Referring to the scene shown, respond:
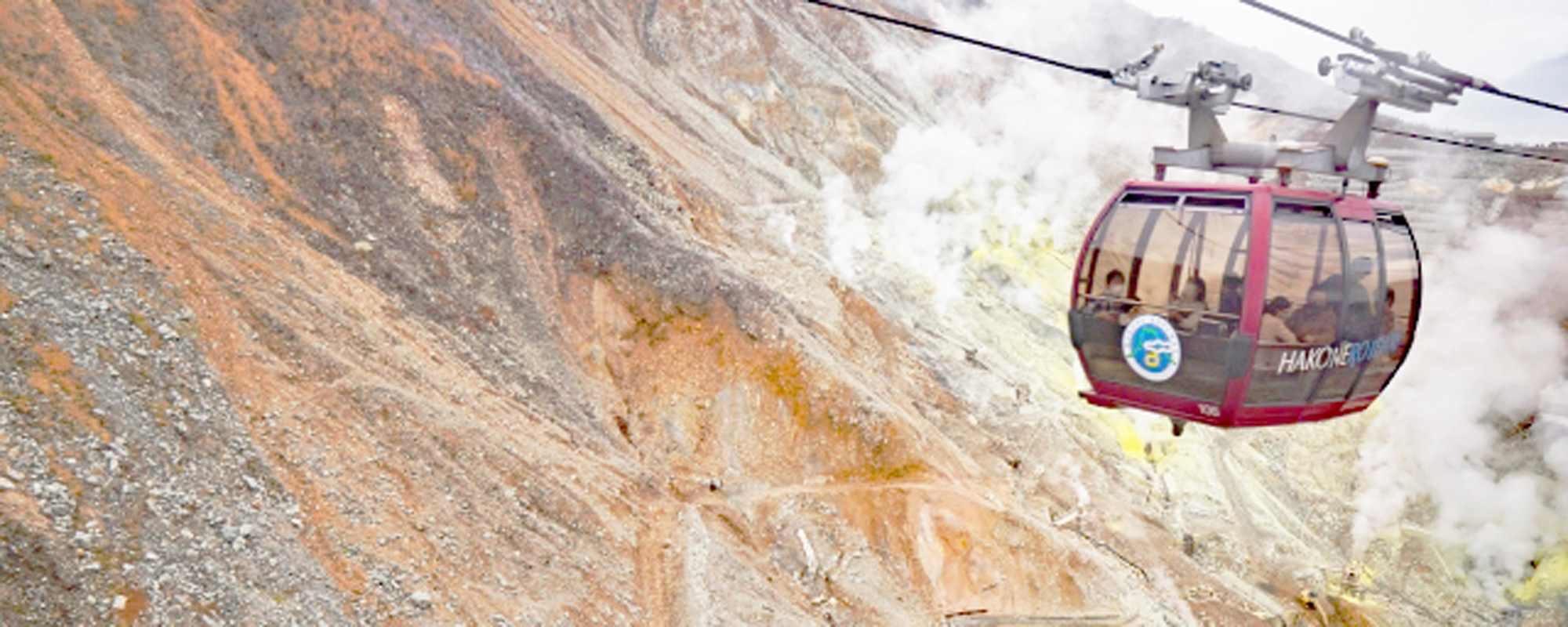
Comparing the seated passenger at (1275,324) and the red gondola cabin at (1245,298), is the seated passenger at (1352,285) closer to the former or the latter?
the red gondola cabin at (1245,298)

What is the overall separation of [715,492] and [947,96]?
80.0 feet

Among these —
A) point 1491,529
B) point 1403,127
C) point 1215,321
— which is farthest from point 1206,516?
point 1403,127

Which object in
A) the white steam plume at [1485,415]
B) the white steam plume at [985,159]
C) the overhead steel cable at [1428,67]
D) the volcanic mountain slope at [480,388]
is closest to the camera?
the overhead steel cable at [1428,67]

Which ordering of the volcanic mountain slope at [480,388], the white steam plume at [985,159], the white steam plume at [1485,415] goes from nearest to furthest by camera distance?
the volcanic mountain slope at [480,388] < the white steam plume at [1485,415] < the white steam plume at [985,159]

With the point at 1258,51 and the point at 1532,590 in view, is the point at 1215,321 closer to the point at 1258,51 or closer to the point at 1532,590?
the point at 1532,590

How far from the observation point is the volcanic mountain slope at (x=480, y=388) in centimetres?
775

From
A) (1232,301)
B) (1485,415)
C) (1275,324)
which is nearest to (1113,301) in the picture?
(1232,301)

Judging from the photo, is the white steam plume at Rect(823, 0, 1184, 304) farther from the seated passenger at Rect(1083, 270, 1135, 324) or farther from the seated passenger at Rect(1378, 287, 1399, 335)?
the seated passenger at Rect(1378, 287, 1399, 335)

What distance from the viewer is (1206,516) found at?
18.0 m

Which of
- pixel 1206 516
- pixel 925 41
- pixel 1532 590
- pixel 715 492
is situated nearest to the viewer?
pixel 715 492

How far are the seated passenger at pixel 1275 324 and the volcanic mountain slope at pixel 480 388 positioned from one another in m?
7.11

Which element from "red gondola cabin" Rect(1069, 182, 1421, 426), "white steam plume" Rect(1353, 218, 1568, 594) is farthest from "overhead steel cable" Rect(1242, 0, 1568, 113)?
"white steam plume" Rect(1353, 218, 1568, 594)

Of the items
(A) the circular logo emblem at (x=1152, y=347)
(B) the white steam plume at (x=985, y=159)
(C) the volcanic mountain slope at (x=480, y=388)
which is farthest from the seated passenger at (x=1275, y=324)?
(B) the white steam plume at (x=985, y=159)

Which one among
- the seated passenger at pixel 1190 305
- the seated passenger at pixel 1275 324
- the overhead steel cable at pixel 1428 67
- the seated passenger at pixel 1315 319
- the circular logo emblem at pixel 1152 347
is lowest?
the circular logo emblem at pixel 1152 347
